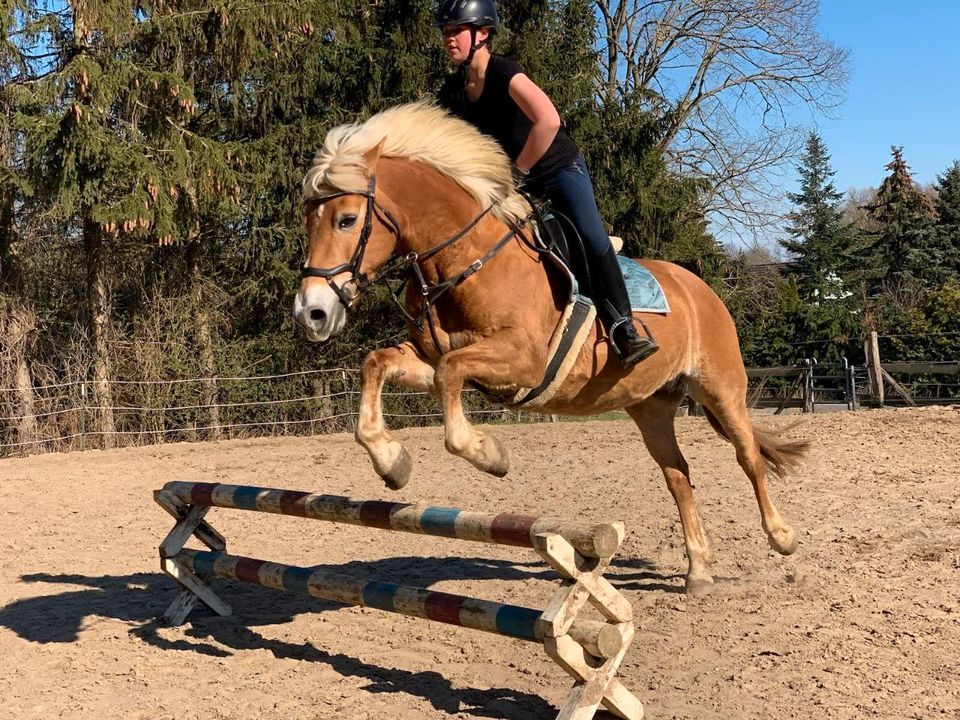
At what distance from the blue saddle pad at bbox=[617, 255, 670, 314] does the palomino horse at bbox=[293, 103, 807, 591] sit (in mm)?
407

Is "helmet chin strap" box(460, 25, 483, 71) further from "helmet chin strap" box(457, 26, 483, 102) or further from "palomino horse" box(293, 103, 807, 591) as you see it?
"palomino horse" box(293, 103, 807, 591)

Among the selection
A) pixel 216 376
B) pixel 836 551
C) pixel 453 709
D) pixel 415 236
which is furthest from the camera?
pixel 216 376

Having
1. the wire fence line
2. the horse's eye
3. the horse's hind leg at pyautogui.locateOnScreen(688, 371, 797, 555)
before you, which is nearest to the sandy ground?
the horse's hind leg at pyautogui.locateOnScreen(688, 371, 797, 555)

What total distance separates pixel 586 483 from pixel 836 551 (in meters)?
Answer: 3.64

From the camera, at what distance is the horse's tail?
6871mm

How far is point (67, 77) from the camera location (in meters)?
14.7

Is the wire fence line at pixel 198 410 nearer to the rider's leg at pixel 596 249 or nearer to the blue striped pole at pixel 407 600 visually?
the blue striped pole at pixel 407 600

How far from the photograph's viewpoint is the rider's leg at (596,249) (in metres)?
5.05

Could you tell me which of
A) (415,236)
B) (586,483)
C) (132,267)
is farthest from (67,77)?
(415,236)

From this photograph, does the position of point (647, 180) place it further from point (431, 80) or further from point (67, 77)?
point (67, 77)

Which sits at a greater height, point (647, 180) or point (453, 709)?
point (647, 180)

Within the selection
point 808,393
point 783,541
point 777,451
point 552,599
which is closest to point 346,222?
point 552,599

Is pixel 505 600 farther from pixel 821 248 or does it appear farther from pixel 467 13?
pixel 821 248

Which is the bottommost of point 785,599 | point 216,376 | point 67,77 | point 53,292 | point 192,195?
point 785,599
